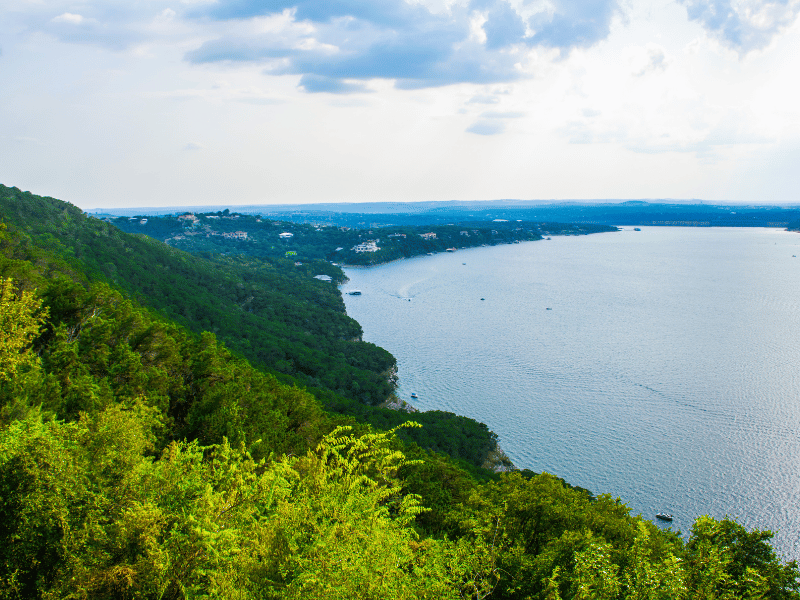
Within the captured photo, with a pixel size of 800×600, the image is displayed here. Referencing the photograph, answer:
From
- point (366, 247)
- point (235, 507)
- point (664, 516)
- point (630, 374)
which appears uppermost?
point (366, 247)

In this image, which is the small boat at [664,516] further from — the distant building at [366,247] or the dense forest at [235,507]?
the distant building at [366,247]

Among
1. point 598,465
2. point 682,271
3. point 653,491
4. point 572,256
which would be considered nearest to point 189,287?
point 598,465

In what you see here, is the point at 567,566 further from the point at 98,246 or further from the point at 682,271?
the point at 682,271

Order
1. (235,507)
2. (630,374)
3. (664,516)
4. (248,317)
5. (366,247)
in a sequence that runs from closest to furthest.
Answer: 1. (235,507)
2. (664,516)
3. (630,374)
4. (248,317)
5. (366,247)

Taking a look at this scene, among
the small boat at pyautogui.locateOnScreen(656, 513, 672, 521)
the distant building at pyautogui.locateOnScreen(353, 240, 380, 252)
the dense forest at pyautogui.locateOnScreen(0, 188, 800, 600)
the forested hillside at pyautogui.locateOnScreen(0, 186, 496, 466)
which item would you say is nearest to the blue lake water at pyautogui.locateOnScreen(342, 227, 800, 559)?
the small boat at pyautogui.locateOnScreen(656, 513, 672, 521)

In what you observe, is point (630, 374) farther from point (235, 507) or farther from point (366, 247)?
point (366, 247)

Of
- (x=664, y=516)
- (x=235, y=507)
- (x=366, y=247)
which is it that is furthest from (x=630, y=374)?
(x=366, y=247)
